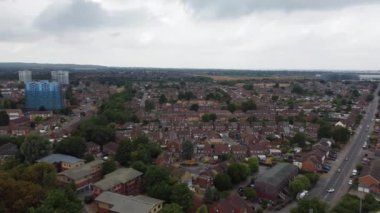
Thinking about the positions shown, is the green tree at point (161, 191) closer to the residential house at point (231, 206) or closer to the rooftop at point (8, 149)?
the residential house at point (231, 206)

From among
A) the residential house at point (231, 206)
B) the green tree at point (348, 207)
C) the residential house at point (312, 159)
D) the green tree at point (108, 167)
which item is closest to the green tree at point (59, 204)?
the residential house at point (231, 206)

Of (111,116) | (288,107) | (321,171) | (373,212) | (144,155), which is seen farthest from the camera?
(288,107)

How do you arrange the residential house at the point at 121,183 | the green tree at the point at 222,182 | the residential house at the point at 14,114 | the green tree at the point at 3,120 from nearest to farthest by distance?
the residential house at the point at 121,183 → the green tree at the point at 222,182 → the green tree at the point at 3,120 → the residential house at the point at 14,114

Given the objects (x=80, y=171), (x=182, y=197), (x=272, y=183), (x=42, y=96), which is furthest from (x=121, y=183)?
(x=42, y=96)

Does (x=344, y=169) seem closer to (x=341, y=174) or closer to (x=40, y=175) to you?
(x=341, y=174)

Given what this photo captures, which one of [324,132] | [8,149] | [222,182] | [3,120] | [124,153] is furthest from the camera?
[3,120]

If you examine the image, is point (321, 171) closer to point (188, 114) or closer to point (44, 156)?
point (44, 156)

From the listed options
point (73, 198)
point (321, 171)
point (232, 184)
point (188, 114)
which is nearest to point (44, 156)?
point (73, 198)
